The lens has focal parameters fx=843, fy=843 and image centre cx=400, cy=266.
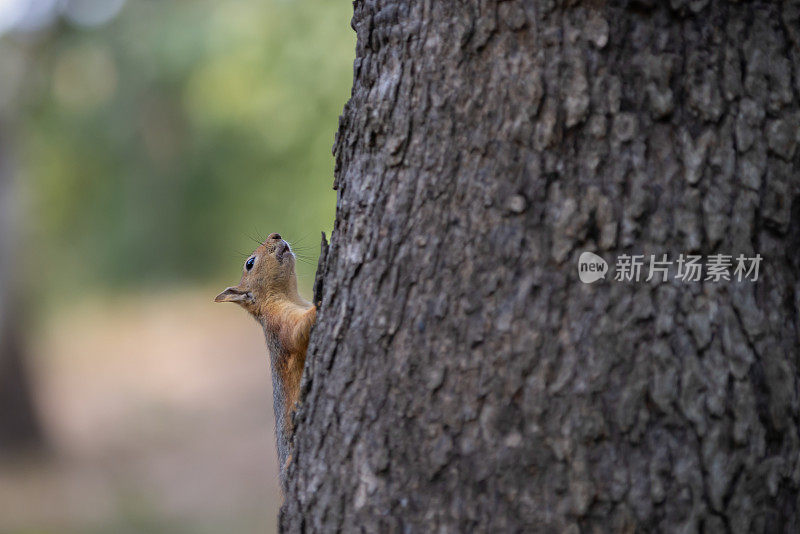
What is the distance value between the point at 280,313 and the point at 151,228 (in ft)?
30.8

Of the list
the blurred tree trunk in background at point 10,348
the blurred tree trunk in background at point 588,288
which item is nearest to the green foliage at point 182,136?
the blurred tree trunk in background at point 10,348

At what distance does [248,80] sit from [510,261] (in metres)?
4.97

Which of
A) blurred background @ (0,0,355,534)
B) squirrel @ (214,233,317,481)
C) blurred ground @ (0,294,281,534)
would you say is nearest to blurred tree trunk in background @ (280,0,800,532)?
squirrel @ (214,233,317,481)

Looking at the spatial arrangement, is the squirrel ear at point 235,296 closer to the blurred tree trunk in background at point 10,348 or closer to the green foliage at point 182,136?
the green foliage at point 182,136

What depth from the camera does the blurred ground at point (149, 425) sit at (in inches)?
361

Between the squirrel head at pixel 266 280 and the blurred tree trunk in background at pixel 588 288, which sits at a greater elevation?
the squirrel head at pixel 266 280

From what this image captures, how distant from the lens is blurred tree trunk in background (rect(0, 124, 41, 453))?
10961mm

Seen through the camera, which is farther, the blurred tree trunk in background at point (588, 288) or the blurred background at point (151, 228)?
the blurred background at point (151, 228)

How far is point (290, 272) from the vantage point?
3.61 meters

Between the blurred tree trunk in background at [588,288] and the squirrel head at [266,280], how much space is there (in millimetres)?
1679

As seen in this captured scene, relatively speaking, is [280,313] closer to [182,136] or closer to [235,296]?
[235,296]

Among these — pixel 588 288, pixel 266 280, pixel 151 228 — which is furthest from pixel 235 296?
pixel 151 228

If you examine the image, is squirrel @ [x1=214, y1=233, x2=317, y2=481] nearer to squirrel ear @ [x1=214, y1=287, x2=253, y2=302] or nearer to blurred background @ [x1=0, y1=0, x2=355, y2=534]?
squirrel ear @ [x1=214, y1=287, x2=253, y2=302]

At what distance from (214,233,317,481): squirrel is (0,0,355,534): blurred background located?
2.14m
